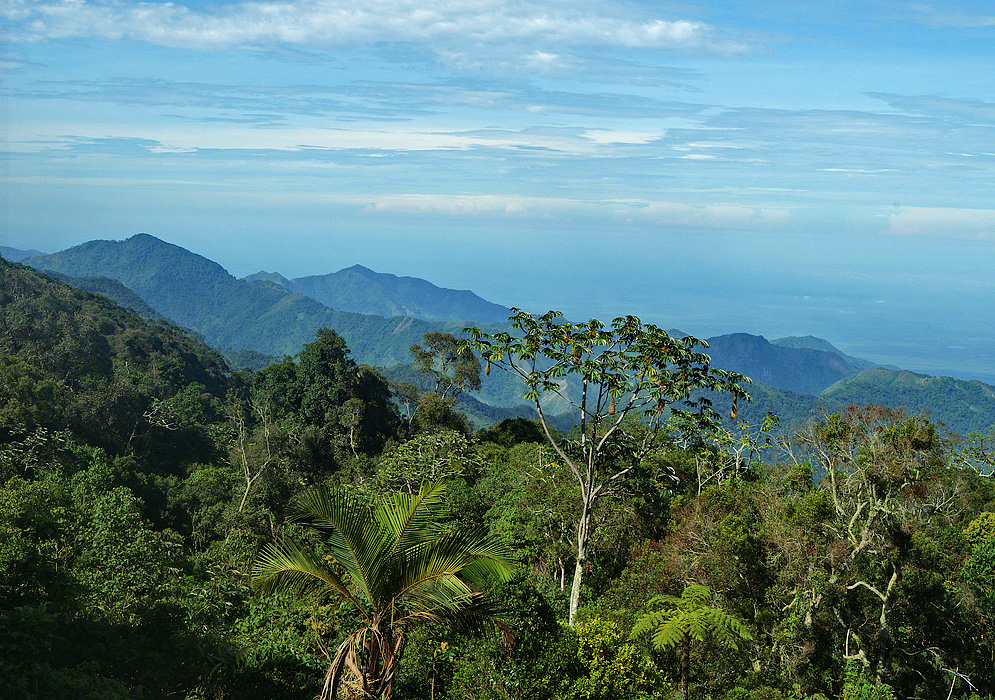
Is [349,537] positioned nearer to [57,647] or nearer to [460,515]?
[57,647]

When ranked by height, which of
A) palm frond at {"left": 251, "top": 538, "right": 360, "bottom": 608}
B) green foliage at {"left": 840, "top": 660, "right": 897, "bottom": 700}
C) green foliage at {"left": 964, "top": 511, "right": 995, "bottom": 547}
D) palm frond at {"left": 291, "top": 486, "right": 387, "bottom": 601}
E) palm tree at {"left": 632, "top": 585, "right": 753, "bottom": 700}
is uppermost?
palm frond at {"left": 291, "top": 486, "right": 387, "bottom": 601}

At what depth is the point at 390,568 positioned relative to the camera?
6602mm

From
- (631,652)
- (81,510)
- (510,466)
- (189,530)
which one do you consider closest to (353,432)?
(189,530)

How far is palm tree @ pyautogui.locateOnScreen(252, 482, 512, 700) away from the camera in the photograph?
258 inches

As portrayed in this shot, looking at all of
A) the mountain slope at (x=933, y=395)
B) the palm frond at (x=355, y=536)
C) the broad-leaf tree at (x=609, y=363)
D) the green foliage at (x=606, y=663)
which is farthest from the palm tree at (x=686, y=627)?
the mountain slope at (x=933, y=395)

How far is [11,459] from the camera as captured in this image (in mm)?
22031

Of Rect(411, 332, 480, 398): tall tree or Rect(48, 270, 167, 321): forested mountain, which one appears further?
Rect(48, 270, 167, 321): forested mountain

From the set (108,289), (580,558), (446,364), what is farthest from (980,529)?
(108,289)

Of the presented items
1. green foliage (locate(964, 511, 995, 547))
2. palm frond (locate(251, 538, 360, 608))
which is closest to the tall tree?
green foliage (locate(964, 511, 995, 547))

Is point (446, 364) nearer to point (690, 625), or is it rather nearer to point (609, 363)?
point (609, 363)

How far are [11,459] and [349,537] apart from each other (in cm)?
2083

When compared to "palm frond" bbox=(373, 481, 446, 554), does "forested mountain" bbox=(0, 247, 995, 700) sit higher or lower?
lower

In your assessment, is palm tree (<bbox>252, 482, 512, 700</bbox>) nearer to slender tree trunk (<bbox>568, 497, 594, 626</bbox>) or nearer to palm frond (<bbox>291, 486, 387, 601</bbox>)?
palm frond (<bbox>291, 486, 387, 601</bbox>)

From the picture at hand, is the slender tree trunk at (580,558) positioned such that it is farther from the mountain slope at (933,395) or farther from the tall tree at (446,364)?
the mountain slope at (933,395)
